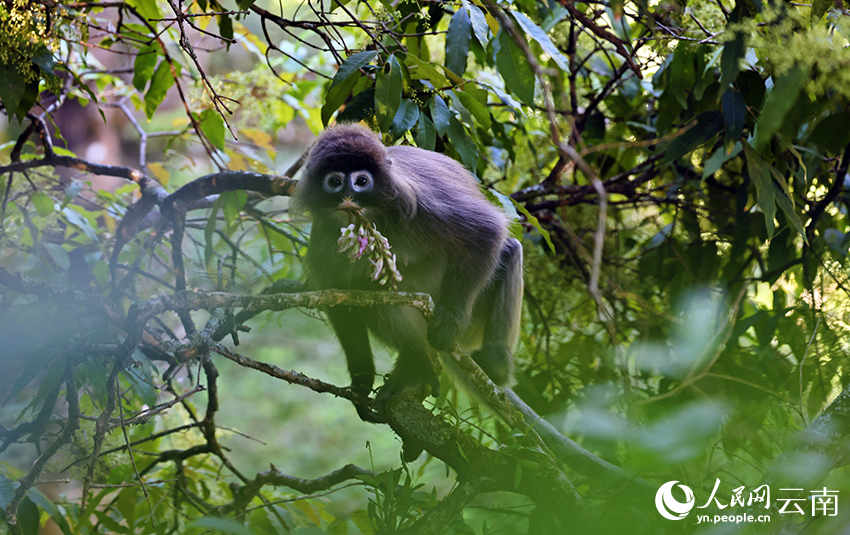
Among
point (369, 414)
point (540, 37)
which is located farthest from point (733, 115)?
point (369, 414)

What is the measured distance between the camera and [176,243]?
7.34 ft

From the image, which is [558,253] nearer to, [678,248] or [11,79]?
[678,248]

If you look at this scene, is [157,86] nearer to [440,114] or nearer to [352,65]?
[352,65]

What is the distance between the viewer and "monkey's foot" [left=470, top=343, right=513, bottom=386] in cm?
257

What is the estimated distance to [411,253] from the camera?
7.86 ft

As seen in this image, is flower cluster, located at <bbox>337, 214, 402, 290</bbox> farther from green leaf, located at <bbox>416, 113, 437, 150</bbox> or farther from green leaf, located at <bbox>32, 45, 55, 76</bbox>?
green leaf, located at <bbox>32, 45, 55, 76</bbox>

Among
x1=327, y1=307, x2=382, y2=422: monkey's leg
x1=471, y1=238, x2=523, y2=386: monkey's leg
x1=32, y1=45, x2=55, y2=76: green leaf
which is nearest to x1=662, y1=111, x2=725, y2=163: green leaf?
x1=471, y1=238, x2=523, y2=386: monkey's leg

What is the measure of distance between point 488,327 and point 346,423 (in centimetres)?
714

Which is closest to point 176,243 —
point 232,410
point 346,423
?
point 346,423

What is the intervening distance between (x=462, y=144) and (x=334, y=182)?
483mm

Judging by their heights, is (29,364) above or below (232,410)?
above

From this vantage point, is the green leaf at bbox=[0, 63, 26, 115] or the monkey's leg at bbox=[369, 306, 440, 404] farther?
the monkey's leg at bbox=[369, 306, 440, 404]

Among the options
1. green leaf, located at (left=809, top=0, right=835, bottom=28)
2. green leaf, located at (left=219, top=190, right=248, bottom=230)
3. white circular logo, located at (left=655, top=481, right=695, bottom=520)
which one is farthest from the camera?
green leaf, located at (left=219, top=190, right=248, bottom=230)

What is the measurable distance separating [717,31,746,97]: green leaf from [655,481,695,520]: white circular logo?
0.98 metres
